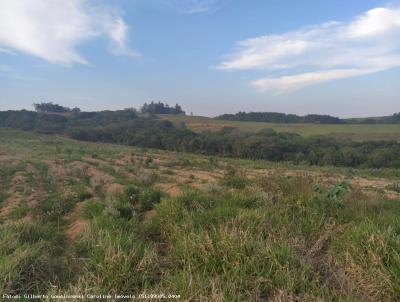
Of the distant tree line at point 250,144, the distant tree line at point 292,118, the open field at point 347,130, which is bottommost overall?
the distant tree line at point 250,144

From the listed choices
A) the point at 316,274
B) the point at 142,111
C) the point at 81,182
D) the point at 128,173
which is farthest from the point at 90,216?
the point at 142,111

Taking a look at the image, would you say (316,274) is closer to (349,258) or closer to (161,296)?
(349,258)

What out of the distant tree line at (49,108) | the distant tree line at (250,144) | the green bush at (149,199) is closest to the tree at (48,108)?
the distant tree line at (49,108)

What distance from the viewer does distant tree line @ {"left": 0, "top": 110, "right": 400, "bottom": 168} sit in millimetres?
46500

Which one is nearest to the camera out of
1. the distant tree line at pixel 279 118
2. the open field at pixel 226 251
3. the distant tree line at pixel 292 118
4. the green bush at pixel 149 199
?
the open field at pixel 226 251

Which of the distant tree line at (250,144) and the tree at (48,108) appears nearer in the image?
the distant tree line at (250,144)

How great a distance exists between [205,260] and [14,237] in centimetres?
250

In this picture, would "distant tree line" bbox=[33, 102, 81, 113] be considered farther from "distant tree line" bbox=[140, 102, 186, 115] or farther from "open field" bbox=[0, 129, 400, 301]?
"open field" bbox=[0, 129, 400, 301]

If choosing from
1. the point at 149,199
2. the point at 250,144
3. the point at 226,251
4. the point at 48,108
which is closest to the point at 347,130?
the point at 250,144

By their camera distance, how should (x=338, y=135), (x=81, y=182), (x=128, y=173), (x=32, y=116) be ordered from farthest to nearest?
(x=32, y=116) → (x=338, y=135) → (x=128, y=173) → (x=81, y=182)

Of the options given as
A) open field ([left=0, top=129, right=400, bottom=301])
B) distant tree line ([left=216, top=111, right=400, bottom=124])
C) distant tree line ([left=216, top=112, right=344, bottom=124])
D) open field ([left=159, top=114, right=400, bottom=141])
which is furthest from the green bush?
distant tree line ([left=216, top=112, right=344, bottom=124])

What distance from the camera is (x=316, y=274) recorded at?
3178 mm

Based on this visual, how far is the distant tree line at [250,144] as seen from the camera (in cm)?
4650

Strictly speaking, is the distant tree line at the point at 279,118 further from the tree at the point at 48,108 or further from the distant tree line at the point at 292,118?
the tree at the point at 48,108
